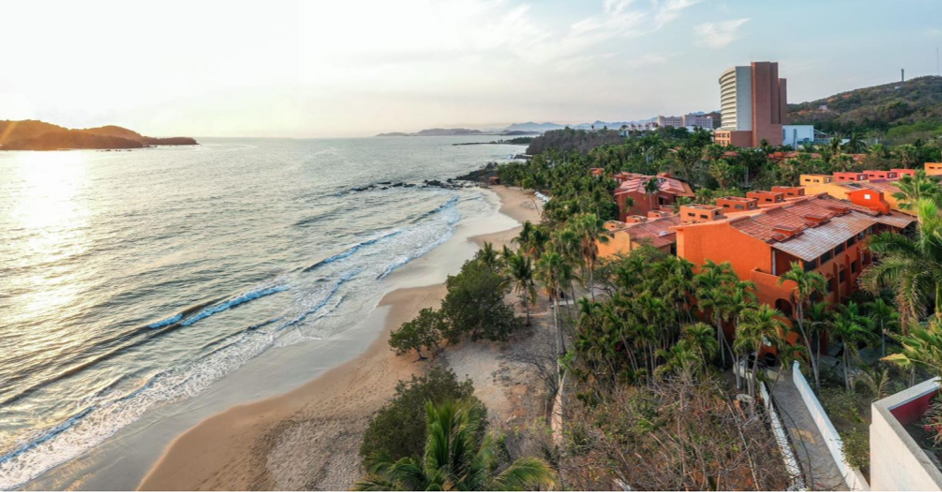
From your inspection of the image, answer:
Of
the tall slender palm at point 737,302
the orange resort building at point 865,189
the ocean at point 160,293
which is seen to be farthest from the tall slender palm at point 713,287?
the ocean at point 160,293

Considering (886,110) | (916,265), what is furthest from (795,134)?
(916,265)

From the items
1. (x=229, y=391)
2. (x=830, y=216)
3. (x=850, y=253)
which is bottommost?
(x=229, y=391)

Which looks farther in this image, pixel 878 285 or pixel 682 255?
pixel 682 255

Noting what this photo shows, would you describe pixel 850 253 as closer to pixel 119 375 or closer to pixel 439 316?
pixel 439 316

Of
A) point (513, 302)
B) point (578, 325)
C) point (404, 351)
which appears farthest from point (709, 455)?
point (513, 302)

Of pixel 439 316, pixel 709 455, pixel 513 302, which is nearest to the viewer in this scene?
pixel 709 455

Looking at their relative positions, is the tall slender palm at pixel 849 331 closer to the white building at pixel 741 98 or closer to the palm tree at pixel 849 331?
the palm tree at pixel 849 331

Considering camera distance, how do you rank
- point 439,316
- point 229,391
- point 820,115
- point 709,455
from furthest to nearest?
point 820,115 → point 439,316 → point 229,391 → point 709,455

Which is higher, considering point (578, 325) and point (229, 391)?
point (578, 325)

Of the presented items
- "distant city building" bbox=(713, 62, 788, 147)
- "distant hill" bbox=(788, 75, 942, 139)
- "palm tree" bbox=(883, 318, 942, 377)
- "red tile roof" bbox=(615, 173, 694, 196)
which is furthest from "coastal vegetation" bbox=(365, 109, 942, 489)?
"distant city building" bbox=(713, 62, 788, 147)
